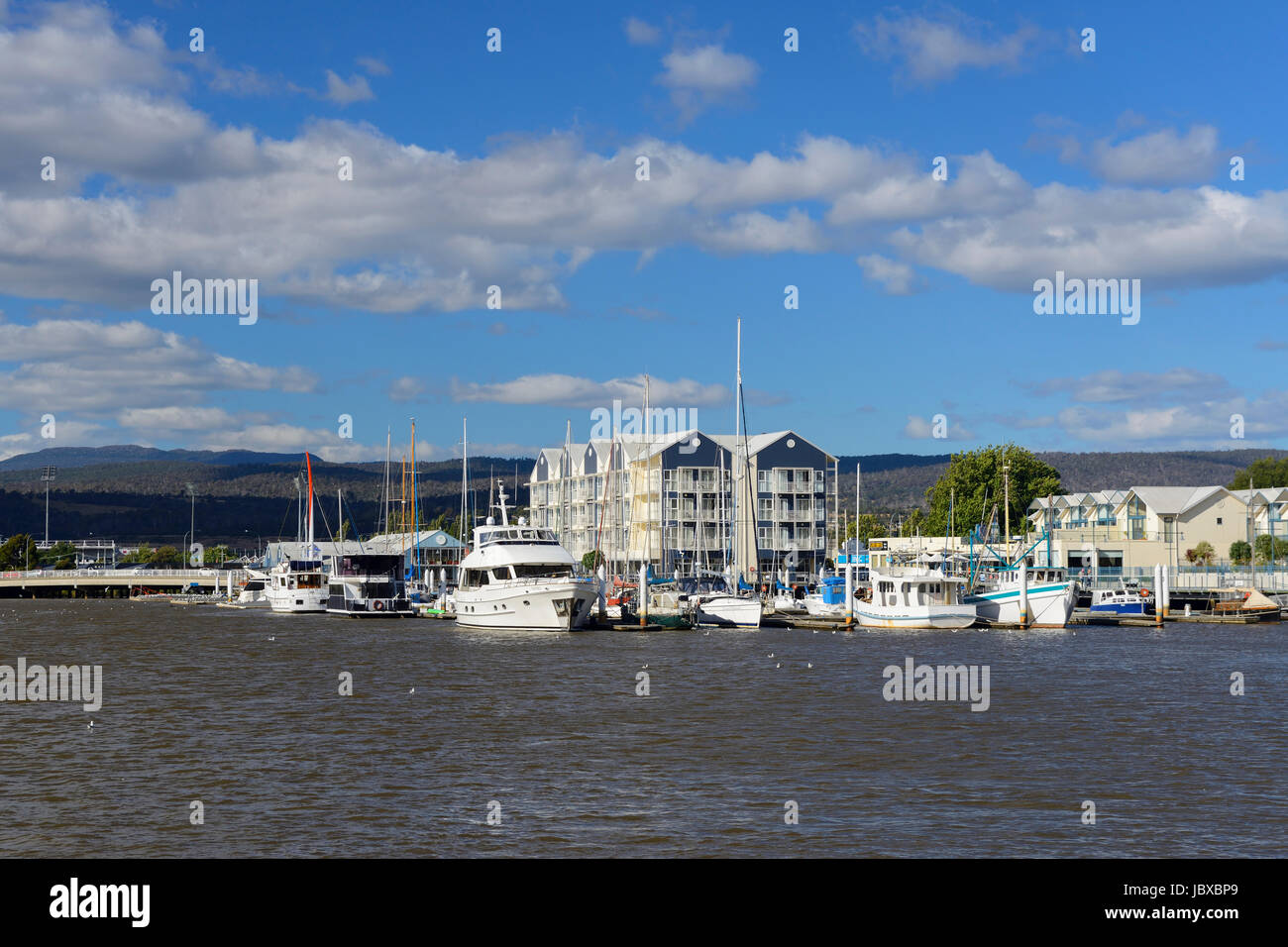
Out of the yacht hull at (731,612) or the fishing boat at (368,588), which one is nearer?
the yacht hull at (731,612)

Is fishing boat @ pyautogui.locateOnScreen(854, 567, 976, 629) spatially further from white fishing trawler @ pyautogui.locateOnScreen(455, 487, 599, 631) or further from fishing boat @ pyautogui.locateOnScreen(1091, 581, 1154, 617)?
fishing boat @ pyautogui.locateOnScreen(1091, 581, 1154, 617)

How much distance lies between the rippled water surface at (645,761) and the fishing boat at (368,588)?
158 ft

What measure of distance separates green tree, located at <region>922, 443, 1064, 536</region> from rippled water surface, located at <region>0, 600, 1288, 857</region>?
367 feet

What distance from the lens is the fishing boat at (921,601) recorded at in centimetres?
8200

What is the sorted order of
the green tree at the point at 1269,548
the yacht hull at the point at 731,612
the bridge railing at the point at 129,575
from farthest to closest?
1. the bridge railing at the point at 129,575
2. the green tree at the point at 1269,548
3. the yacht hull at the point at 731,612

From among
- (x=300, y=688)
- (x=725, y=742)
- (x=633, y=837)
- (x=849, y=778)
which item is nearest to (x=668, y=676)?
(x=300, y=688)

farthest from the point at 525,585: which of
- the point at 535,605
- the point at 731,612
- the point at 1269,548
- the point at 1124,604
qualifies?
the point at 1269,548

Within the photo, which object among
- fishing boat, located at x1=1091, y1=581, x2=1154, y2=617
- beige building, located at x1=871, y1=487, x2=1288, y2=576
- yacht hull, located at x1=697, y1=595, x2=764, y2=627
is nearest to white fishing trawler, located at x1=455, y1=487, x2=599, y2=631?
yacht hull, located at x1=697, y1=595, x2=764, y2=627

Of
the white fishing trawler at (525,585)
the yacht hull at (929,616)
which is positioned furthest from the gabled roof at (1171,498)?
the white fishing trawler at (525,585)

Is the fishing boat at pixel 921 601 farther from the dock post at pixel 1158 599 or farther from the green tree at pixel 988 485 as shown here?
the green tree at pixel 988 485

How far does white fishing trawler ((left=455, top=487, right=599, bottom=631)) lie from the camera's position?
76938 millimetres

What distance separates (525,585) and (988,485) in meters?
107
